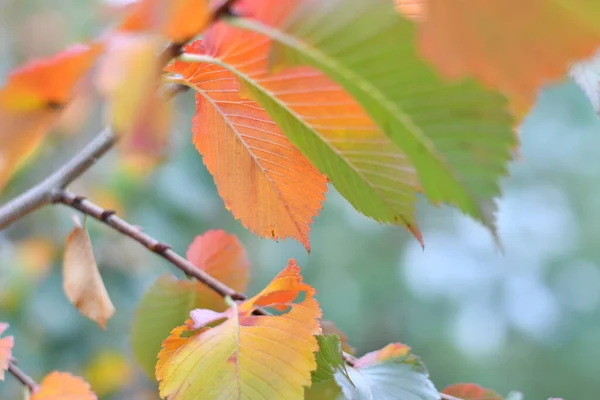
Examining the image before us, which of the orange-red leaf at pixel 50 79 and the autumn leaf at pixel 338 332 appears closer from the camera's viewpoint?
the orange-red leaf at pixel 50 79

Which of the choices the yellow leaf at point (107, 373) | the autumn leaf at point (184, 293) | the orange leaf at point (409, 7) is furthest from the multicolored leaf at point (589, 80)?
the yellow leaf at point (107, 373)

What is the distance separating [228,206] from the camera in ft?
0.82

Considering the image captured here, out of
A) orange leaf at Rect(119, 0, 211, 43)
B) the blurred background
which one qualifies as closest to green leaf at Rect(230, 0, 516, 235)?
orange leaf at Rect(119, 0, 211, 43)

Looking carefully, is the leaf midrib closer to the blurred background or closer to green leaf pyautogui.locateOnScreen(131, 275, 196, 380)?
green leaf pyautogui.locateOnScreen(131, 275, 196, 380)

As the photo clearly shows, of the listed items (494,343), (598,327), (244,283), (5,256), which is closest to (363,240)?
(494,343)

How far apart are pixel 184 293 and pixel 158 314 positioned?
0.8 inches

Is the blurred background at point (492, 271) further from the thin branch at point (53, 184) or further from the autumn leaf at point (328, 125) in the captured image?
the autumn leaf at point (328, 125)

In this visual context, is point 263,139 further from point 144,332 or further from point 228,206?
point 144,332

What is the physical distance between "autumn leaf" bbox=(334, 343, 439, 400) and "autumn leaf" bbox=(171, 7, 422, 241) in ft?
0.23

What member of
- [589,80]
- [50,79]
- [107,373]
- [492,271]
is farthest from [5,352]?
[492,271]

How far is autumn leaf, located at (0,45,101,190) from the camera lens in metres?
0.14

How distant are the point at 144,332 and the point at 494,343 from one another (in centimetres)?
365

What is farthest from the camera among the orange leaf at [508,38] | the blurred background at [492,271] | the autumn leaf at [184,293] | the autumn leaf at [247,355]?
the blurred background at [492,271]

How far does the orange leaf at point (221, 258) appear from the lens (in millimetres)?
331
